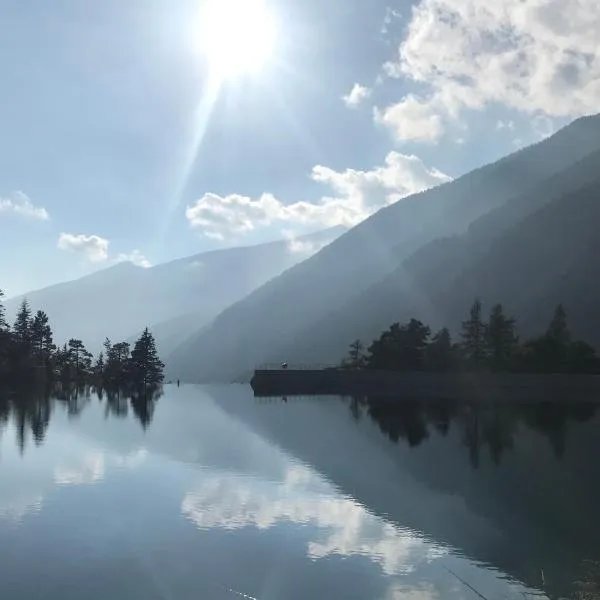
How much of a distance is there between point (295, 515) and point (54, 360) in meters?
114

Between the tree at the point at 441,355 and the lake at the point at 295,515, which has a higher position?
the tree at the point at 441,355

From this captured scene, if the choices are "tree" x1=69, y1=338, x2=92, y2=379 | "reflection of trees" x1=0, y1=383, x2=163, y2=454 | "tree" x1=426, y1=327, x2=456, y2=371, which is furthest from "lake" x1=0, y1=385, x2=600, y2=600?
"tree" x1=69, y1=338, x2=92, y2=379

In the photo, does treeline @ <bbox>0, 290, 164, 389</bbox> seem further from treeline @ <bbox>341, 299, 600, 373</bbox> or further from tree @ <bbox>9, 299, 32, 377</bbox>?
treeline @ <bbox>341, 299, 600, 373</bbox>

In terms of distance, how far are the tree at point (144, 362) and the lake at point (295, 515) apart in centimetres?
8554

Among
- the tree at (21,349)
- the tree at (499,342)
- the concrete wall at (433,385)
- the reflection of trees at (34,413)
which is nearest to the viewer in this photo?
the reflection of trees at (34,413)

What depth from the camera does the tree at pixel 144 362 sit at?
452ft

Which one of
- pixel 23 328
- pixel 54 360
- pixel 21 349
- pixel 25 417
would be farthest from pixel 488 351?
pixel 25 417

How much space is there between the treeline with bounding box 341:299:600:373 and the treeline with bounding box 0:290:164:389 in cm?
4541

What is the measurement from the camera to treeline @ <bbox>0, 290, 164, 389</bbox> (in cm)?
11112

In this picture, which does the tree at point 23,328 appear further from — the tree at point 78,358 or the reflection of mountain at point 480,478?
the reflection of mountain at point 480,478

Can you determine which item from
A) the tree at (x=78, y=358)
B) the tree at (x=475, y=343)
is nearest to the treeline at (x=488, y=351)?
the tree at (x=475, y=343)

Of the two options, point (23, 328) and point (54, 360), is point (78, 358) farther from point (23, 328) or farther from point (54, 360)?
point (23, 328)

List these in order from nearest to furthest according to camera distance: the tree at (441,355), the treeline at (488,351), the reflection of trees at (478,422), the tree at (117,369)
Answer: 1. the reflection of trees at (478,422)
2. the treeline at (488,351)
3. the tree at (441,355)
4. the tree at (117,369)

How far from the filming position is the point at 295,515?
84.3 ft
